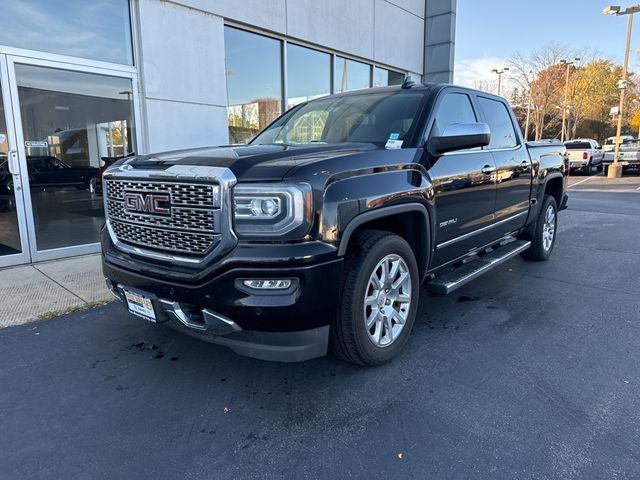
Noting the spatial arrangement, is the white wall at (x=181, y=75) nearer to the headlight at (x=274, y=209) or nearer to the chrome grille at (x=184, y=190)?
the chrome grille at (x=184, y=190)

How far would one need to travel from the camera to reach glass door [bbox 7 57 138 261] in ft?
20.2

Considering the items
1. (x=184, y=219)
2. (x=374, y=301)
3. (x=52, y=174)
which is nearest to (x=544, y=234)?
(x=374, y=301)

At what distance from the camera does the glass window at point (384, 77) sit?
485 inches

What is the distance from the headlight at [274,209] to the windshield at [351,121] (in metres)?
1.15

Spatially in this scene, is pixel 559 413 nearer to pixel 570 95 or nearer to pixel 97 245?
pixel 97 245

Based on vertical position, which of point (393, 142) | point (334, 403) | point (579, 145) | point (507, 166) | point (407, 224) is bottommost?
point (334, 403)

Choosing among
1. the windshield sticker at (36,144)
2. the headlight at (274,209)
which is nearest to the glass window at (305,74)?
the windshield sticker at (36,144)

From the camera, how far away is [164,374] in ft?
10.7

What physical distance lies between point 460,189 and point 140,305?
2.60 metres

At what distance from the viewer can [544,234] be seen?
6.21 metres

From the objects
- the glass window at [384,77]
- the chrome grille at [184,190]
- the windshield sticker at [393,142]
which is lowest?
the chrome grille at [184,190]

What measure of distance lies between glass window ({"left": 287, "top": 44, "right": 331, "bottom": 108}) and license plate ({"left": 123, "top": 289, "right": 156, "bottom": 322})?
24.1 feet

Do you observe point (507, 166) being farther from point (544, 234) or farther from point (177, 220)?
point (177, 220)

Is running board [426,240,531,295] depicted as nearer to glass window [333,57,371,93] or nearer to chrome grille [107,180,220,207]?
chrome grille [107,180,220,207]
